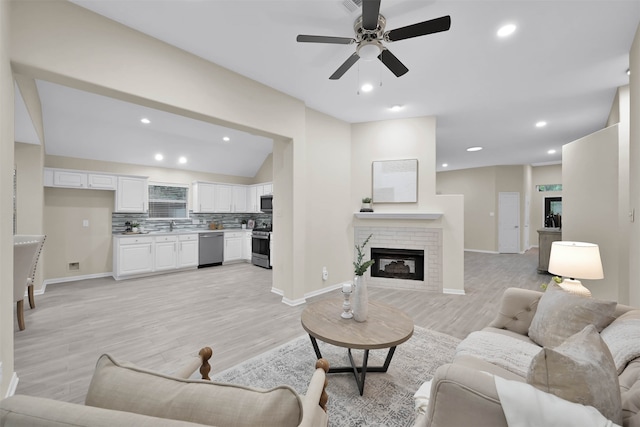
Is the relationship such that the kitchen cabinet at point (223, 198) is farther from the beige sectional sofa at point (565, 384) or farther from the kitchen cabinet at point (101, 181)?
the beige sectional sofa at point (565, 384)

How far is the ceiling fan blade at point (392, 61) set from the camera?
2258 mm

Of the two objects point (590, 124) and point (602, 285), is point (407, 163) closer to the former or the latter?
point (602, 285)

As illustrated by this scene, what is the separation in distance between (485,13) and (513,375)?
8.81ft

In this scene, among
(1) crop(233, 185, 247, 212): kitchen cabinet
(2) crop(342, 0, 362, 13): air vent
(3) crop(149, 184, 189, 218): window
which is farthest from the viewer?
(1) crop(233, 185, 247, 212): kitchen cabinet

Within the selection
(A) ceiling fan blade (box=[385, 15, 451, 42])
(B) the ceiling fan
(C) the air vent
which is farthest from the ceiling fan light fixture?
(C) the air vent

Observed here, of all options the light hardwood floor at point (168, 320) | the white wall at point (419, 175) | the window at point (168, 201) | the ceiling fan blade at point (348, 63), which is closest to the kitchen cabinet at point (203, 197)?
the window at point (168, 201)

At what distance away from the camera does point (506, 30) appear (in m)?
2.41

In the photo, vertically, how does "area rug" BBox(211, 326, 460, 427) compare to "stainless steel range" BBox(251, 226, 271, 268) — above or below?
below

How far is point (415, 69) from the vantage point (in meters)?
3.09

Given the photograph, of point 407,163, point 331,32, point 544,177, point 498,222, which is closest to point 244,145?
point 407,163

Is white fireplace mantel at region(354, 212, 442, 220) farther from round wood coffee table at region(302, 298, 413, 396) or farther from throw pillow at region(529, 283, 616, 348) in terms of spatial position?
throw pillow at region(529, 283, 616, 348)

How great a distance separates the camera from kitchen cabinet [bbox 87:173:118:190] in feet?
17.0

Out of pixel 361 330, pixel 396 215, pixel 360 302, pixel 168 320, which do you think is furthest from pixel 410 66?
pixel 168 320

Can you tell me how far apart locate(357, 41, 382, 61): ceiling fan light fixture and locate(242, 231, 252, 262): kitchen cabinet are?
5.79 meters
